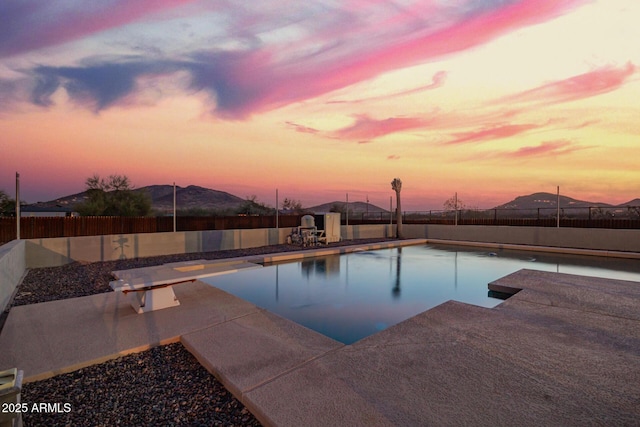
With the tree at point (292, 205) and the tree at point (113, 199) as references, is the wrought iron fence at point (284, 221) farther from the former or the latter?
the tree at point (113, 199)

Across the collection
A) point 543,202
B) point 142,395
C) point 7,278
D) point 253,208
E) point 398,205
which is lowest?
point 142,395

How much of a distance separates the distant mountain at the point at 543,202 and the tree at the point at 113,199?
18.2 meters

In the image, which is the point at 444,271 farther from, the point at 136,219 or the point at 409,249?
the point at 136,219

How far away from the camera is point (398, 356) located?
247 cm

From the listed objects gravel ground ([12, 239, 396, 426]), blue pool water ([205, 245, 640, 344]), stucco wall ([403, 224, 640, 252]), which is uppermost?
stucco wall ([403, 224, 640, 252])

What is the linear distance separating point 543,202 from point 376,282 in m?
11.8

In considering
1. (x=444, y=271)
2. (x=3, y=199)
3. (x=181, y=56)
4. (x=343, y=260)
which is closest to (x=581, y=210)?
(x=444, y=271)

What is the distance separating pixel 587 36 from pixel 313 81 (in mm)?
6376

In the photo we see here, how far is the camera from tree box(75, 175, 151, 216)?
51.9 ft

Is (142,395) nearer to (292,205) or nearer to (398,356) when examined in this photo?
(398,356)

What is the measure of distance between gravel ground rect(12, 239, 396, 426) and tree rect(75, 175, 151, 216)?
16.0 metres

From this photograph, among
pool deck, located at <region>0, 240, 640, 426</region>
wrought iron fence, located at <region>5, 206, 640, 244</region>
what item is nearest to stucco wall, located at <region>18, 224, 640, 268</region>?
wrought iron fence, located at <region>5, 206, 640, 244</region>

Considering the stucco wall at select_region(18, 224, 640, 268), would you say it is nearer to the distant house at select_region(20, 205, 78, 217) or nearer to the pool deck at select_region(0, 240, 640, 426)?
the pool deck at select_region(0, 240, 640, 426)

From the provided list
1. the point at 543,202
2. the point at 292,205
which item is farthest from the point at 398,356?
the point at 292,205
